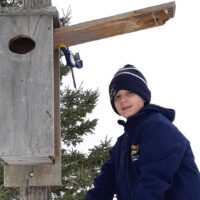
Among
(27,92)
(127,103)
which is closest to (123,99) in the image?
(127,103)

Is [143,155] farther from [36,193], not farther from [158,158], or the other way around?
[36,193]

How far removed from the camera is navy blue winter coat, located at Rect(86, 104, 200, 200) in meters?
2.33

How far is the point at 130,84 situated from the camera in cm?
280

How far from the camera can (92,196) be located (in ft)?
9.76

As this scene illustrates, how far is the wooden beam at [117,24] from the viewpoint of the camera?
11.4 ft

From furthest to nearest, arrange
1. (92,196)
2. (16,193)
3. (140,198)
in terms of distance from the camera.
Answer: (16,193) → (92,196) → (140,198)

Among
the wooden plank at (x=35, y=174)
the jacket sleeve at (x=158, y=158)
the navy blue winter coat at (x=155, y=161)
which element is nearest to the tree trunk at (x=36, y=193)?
the wooden plank at (x=35, y=174)

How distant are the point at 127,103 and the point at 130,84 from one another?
4.3 inches

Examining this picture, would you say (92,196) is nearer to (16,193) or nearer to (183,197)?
(183,197)

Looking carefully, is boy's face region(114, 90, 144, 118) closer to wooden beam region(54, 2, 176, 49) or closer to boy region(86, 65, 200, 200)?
boy region(86, 65, 200, 200)

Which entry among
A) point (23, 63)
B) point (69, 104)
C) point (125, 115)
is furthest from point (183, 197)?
point (69, 104)

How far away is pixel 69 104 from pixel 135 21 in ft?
15.5

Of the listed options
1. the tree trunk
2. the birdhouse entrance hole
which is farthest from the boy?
the tree trunk

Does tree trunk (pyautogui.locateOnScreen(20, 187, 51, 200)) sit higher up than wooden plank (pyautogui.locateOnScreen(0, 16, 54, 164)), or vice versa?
wooden plank (pyautogui.locateOnScreen(0, 16, 54, 164))
